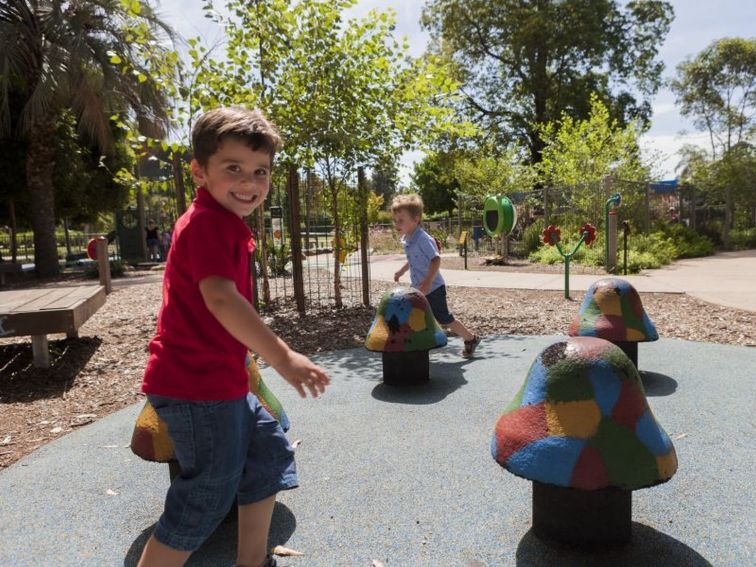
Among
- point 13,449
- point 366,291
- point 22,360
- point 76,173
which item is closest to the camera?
point 13,449

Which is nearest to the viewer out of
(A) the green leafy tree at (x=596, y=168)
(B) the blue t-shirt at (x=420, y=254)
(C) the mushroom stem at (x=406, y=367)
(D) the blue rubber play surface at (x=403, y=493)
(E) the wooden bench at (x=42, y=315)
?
(D) the blue rubber play surface at (x=403, y=493)

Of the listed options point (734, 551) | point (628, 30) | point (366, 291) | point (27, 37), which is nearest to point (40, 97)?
point (27, 37)

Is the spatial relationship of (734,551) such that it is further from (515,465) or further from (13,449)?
(13,449)

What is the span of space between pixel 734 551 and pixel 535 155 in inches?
1128

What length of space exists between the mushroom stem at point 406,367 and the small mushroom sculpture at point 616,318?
118cm

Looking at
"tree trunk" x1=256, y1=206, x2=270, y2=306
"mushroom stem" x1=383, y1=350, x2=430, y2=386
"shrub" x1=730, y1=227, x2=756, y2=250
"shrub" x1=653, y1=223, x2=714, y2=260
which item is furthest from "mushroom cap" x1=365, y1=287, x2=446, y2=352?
"shrub" x1=730, y1=227, x2=756, y2=250

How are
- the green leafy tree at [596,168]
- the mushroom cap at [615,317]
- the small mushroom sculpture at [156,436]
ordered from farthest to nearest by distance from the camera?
the green leafy tree at [596,168] → the mushroom cap at [615,317] → the small mushroom sculpture at [156,436]

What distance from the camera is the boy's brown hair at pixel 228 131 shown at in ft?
5.60

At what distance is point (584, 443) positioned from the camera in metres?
1.97

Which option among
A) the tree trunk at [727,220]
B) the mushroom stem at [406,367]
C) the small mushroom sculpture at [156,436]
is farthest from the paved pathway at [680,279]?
the small mushroom sculpture at [156,436]

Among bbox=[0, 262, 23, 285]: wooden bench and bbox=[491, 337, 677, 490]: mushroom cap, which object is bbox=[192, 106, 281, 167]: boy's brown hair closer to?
bbox=[491, 337, 677, 490]: mushroom cap

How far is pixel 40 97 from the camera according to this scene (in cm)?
1434

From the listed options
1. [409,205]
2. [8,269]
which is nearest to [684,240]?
[409,205]

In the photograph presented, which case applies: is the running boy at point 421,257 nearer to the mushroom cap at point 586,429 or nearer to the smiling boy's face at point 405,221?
the smiling boy's face at point 405,221
